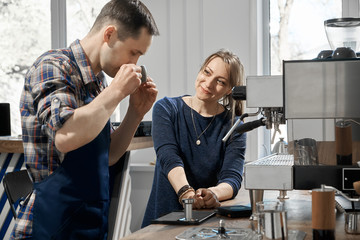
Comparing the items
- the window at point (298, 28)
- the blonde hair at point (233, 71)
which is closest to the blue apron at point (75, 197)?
the blonde hair at point (233, 71)

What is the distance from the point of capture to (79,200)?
1.54 meters

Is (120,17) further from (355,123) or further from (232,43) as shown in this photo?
(232,43)

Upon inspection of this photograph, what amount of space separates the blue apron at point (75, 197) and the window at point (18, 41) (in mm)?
2727

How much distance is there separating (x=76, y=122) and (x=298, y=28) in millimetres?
2444

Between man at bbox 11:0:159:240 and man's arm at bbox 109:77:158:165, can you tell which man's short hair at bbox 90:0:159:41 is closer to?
man at bbox 11:0:159:240

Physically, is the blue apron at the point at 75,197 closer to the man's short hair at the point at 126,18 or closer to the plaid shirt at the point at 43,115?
the plaid shirt at the point at 43,115

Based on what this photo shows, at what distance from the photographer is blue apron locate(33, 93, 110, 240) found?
1489mm

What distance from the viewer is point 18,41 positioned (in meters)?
4.16

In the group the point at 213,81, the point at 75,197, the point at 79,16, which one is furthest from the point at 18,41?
the point at 75,197

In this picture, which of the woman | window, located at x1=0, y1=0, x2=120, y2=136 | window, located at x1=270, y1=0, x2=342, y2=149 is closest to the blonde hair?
the woman

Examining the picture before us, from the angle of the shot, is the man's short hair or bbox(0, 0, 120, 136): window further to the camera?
bbox(0, 0, 120, 136): window

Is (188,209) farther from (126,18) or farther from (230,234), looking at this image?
(126,18)

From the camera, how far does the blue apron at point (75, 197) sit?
149 cm

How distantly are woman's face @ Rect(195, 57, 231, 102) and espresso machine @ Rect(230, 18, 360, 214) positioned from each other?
27.5 inches
